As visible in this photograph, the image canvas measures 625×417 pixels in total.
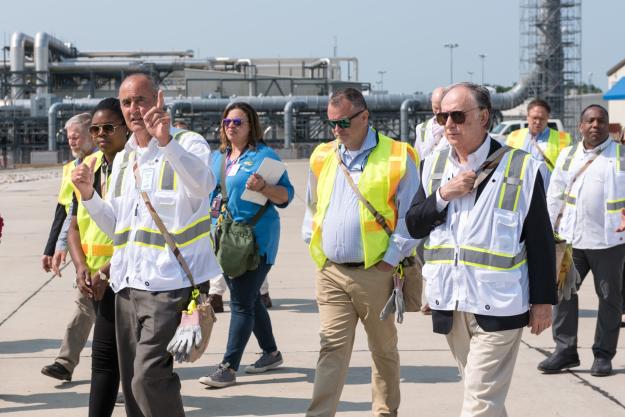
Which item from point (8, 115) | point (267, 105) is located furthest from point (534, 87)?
point (8, 115)

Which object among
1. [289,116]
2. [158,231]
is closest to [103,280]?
[158,231]

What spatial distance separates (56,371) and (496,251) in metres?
3.74

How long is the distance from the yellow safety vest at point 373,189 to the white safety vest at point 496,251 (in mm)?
961

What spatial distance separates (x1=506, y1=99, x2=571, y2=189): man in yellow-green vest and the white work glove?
17.0ft

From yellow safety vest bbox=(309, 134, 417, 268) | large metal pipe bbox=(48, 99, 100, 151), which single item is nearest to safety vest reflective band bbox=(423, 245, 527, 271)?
yellow safety vest bbox=(309, 134, 417, 268)

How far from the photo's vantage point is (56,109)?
61.3 metres

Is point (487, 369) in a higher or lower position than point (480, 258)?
lower

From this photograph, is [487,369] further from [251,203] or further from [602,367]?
[251,203]

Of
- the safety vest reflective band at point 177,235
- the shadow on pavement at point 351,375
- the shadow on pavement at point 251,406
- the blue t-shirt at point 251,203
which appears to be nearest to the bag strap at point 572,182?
the shadow on pavement at point 351,375

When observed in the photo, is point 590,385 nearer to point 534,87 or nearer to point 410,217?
point 410,217

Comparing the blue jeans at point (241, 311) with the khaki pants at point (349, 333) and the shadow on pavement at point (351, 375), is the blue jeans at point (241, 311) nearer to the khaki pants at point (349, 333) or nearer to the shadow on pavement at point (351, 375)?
the shadow on pavement at point (351, 375)

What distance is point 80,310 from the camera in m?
6.86

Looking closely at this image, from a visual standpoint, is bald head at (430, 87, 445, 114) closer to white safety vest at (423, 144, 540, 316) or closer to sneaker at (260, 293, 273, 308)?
sneaker at (260, 293, 273, 308)

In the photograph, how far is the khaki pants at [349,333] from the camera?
5.13 metres
